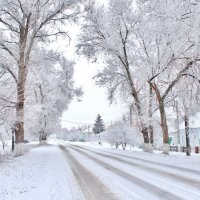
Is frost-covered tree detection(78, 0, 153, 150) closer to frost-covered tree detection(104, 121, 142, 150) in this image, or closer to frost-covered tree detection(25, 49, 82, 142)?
frost-covered tree detection(25, 49, 82, 142)

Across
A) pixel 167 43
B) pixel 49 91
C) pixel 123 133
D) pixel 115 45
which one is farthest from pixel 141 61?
pixel 123 133

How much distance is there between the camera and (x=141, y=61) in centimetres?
3241

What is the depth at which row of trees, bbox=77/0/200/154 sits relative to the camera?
84.1ft

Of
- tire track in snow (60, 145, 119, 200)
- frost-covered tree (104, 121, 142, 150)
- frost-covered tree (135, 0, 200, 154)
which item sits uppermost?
frost-covered tree (135, 0, 200, 154)

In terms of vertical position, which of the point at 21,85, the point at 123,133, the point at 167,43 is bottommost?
the point at 123,133

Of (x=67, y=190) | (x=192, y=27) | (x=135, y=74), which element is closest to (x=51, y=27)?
(x=135, y=74)

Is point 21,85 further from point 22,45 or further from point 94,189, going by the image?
point 94,189

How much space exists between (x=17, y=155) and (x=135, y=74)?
498 inches

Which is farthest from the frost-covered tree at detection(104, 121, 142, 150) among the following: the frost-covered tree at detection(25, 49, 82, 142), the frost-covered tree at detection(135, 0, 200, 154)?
the frost-covered tree at detection(135, 0, 200, 154)

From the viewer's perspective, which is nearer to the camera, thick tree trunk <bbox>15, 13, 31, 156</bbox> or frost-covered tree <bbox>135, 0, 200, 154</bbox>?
frost-covered tree <bbox>135, 0, 200, 154</bbox>

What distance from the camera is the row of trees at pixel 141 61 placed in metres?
25.6

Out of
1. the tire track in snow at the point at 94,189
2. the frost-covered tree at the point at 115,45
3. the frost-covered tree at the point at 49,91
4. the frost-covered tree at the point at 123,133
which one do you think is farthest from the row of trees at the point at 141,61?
the frost-covered tree at the point at 123,133

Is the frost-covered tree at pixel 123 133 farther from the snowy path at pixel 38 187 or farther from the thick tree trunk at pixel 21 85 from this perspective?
the snowy path at pixel 38 187

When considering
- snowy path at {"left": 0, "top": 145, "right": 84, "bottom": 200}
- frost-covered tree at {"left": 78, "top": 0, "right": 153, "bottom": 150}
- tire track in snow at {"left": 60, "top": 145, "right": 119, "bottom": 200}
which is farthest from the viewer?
frost-covered tree at {"left": 78, "top": 0, "right": 153, "bottom": 150}
